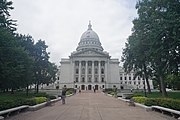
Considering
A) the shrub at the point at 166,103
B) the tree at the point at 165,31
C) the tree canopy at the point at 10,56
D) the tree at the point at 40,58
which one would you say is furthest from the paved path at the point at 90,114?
the tree at the point at 40,58

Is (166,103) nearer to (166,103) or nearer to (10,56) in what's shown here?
(166,103)

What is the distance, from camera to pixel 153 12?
77.9 ft

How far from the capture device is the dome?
4379 inches

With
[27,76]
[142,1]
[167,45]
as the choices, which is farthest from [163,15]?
[27,76]

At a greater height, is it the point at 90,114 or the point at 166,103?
the point at 166,103

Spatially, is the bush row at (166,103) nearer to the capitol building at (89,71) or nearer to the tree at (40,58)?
the tree at (40,58)

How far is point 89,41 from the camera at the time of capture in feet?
367

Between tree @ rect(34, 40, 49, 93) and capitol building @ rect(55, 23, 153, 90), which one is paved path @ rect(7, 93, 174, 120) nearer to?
tree @ rect(34, 40, 49, 93)

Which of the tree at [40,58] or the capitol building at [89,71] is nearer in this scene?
the tree at [40,58]

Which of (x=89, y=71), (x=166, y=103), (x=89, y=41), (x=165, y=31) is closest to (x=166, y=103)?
(x=166, y=103)

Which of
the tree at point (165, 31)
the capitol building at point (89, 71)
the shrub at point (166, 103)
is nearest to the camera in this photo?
the shrub at point (166, 103)

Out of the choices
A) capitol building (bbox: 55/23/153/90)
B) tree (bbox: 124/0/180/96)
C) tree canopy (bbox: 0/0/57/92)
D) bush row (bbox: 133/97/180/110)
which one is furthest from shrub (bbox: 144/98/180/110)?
capitol building (bbox: 55/23/153/90)

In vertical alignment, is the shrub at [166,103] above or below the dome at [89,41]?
below

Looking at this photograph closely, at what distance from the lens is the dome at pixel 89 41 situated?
111225 mm
